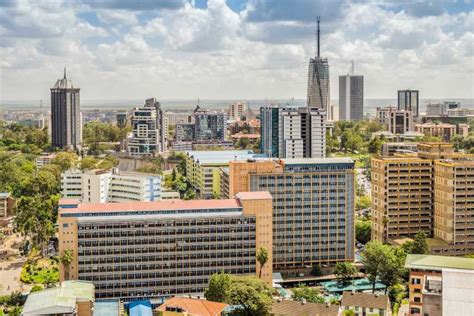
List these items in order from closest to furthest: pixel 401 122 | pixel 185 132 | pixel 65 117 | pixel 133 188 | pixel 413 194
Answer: pixel 413 194, pixel 133 188, pixel 65 117, pixel 185 132, pixel 401 122

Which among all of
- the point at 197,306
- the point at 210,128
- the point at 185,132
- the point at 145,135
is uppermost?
the point at 210,128

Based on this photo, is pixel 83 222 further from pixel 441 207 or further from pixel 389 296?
pixel 441 207

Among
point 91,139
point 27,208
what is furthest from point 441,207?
point 91,139

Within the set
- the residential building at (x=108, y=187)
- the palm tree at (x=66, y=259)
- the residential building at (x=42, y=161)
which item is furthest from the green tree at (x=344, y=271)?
the residential building at (x=42, y=161)

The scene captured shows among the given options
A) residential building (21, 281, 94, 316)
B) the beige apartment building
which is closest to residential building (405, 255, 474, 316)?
the beige apartment building

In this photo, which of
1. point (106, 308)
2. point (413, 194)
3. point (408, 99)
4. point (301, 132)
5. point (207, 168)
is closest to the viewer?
point (106, 308)

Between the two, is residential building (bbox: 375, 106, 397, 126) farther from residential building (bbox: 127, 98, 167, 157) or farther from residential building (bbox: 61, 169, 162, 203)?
residential building (bbox: 61, 169, 162, 203)

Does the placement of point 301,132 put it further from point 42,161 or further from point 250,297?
point 250,297

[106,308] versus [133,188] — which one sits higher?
[133,188]

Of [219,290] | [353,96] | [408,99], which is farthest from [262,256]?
[353,96]
